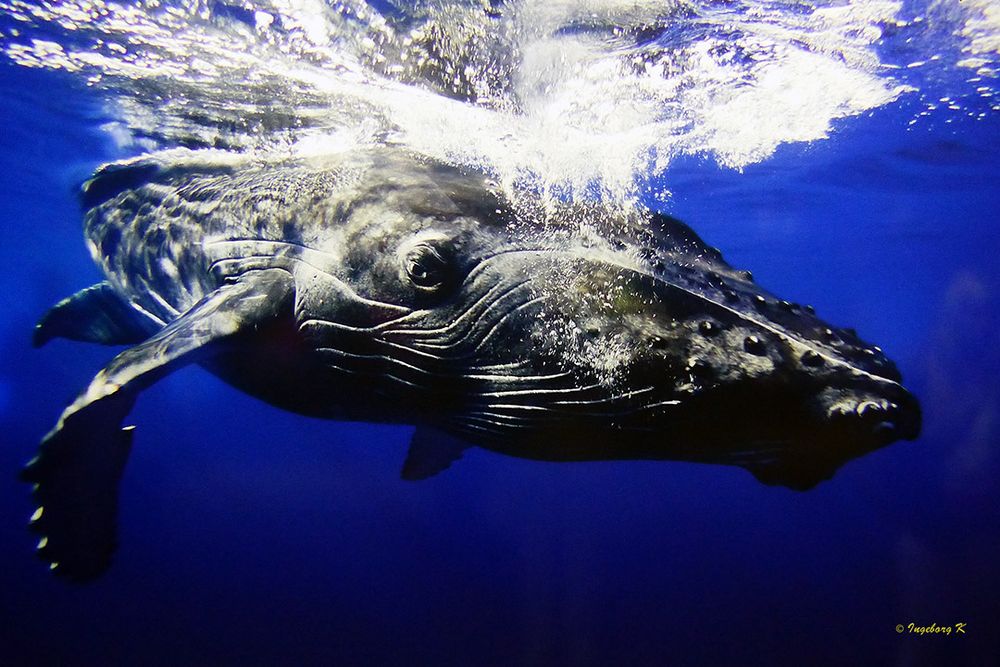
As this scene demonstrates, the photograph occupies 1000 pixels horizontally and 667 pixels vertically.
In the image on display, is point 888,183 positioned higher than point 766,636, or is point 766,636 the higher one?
point 888,183

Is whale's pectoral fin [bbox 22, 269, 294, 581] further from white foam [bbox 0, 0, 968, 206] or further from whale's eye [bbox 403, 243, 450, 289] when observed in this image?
white foam [bbox 0, 0, 968, 206]

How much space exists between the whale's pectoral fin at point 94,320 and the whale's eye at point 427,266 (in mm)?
5856

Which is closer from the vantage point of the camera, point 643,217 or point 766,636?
point 643,217

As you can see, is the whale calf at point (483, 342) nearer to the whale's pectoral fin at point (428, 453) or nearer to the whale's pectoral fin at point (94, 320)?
the whale's pectoral fin at point (428, 453)

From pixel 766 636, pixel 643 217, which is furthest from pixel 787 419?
pixel 766 636

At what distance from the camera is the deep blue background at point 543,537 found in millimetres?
14156

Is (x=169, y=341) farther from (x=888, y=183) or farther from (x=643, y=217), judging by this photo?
(x=888, y=183)

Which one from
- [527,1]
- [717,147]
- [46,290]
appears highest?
[717,147]

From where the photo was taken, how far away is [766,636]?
14.5 m

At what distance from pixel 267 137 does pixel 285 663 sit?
446 inches

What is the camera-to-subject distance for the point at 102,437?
3785 millimetres

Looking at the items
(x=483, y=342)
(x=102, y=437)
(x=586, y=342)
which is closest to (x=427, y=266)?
(x=483, y=342)

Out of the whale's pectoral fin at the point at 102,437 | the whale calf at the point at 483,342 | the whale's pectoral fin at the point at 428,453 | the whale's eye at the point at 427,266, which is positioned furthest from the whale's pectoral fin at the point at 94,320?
the whale's eye at the point at 427,266

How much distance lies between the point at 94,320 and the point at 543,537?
1700 centimetres
